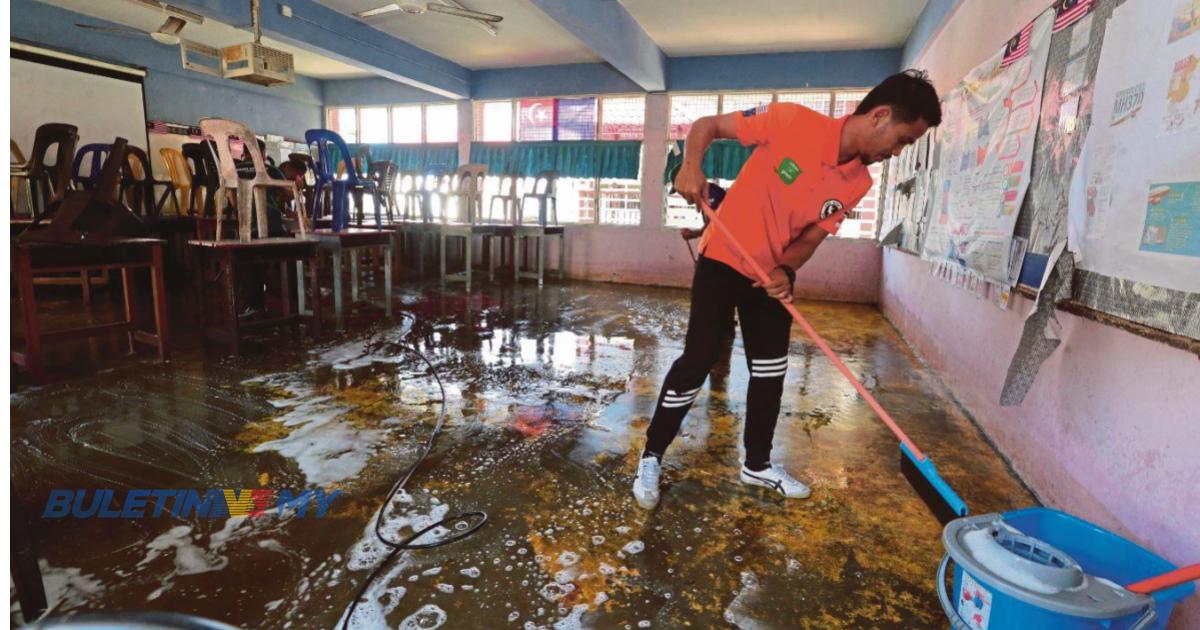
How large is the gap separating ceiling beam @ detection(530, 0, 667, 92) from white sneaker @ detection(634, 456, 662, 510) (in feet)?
13.0

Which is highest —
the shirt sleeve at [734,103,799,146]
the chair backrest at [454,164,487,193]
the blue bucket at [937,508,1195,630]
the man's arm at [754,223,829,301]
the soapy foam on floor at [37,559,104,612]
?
the chair backrest at [454,164,487,193]

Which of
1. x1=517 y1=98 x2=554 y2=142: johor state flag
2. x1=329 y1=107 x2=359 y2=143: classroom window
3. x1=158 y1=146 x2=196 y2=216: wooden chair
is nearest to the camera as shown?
x1=158 y1=146 x2=196 y2=216: wooden chair

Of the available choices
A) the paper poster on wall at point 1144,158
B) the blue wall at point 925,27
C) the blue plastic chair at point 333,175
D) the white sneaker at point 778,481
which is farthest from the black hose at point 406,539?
the blue wall at point 925,27

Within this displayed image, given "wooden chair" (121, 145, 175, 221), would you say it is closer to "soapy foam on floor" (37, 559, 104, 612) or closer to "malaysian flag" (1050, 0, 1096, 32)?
"soapy foam on floor" (37, 559, 104, 612)

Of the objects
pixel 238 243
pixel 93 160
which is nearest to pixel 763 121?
pixel 238 243

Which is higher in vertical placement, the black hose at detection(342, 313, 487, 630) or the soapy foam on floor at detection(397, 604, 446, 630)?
the black hose at detection(342, 313, 487, 630)

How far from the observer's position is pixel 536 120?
27.7 feet

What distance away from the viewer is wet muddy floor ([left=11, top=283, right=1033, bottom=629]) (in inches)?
58.4

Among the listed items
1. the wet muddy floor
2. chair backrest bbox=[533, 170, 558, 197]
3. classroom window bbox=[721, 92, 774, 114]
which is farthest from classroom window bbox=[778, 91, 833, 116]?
the wet muddy floor

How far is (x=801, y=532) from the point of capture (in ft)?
6.02

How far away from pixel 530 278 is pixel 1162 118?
7.11m

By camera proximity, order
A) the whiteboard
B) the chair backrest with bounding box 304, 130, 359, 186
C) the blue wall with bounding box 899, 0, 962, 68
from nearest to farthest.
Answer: the chair backrest with bounding box 304, 130, 359, 186
the blue wall with bounding box 899, 0, 962, 68
the whiteboard

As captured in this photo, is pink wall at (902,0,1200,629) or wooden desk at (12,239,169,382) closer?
pink wall at (902,0,1200,629)

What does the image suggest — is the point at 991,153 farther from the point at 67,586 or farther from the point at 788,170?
the point at 67,586
